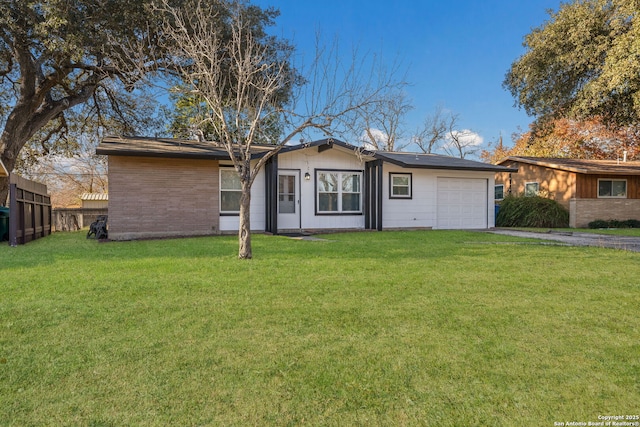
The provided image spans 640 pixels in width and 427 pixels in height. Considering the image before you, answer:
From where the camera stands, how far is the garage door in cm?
1452

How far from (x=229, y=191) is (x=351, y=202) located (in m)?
4.12

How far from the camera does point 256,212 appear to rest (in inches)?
492

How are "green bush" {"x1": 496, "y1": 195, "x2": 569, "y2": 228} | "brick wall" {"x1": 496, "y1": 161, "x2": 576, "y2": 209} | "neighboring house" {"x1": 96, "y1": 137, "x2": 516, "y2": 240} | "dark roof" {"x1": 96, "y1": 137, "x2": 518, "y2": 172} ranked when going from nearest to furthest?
"dark roof" {"x1": 96, "y1": 137, "x2": 518, "y2": 172}
"neighboring house" {"x1": 96, "y1": 137, "x2": 516, "y2": 240}
"green bush" {"x1": 496, "y1": 195, "x2": 569, "y2": 228}
"brick wall" {"x1": 496, "y1": 161, "x2": 576, "y2": 209}

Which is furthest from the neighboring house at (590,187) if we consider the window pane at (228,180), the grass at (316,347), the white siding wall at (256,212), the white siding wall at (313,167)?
the window pane at (228,180)

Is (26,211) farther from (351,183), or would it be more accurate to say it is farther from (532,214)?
(532,214)

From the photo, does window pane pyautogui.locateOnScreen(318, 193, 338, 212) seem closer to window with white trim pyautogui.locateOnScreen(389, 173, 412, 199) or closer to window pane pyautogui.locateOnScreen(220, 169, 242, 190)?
window with white trim pyautogui.locateOnScreen(389, 173, 412, 199)

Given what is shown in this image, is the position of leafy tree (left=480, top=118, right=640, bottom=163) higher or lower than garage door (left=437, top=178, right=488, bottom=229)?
higher

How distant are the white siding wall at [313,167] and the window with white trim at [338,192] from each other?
0.17m

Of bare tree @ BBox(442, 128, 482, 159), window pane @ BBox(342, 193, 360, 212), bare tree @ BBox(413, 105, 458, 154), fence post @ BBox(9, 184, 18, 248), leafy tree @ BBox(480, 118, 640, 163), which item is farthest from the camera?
bare tree @ BBox(442, 128, 482, 159)

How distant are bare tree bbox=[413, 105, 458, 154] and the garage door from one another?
15.8 meters

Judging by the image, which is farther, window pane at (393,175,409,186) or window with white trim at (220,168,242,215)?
window pane at (393,175,409,186)

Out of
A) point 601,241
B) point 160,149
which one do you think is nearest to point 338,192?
point 160,149

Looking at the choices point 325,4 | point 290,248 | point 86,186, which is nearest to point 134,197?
point 290,248

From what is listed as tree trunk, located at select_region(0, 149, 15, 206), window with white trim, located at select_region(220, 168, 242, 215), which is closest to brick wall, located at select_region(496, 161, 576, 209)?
window with white trim, located at select_region(220, 168, 242, 215)
